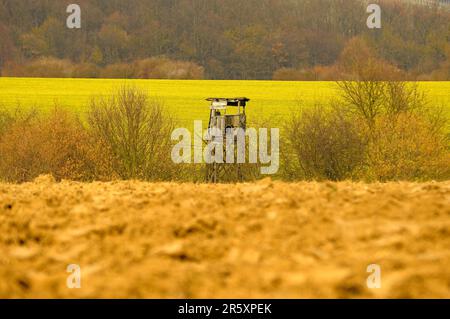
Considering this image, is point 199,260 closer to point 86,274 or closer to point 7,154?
point 86,274

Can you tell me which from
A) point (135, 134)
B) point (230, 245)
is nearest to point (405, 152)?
point (135, 134)

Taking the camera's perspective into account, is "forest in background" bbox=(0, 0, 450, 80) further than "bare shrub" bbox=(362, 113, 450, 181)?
Yes

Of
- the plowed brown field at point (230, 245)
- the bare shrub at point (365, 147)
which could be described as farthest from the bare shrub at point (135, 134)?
the plowed brown field at point (230, 245)

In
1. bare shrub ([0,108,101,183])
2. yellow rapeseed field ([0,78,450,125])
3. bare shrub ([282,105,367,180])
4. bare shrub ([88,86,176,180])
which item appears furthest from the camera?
yellow rapeseed field ([0,78,450,125])

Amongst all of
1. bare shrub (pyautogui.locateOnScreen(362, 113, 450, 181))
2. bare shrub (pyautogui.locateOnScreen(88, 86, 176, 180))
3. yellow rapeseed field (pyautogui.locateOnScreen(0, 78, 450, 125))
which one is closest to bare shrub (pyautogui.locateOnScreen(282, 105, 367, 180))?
bare shrub (pyautogui.locateOnScreen(362, 113, 450, 181))

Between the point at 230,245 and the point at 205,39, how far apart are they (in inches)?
3111

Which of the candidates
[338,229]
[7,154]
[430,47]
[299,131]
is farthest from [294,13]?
[338,229]

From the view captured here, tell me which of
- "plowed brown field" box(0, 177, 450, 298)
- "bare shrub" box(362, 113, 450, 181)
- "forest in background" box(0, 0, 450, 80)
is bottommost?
"bare shrub" box(362, 113, 450, 181)

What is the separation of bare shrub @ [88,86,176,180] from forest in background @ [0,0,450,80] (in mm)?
33625

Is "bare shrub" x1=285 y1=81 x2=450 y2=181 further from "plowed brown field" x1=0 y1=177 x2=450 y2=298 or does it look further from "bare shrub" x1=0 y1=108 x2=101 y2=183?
"plowed brown field" x1=0 y1=177 x2=450 y2=298

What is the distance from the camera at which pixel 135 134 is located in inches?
1644

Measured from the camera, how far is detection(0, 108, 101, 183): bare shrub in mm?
38625

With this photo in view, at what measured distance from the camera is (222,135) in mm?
35062
